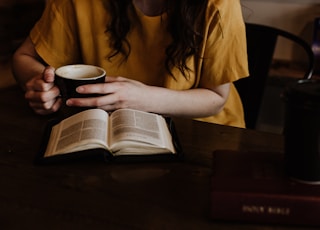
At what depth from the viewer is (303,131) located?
769mm

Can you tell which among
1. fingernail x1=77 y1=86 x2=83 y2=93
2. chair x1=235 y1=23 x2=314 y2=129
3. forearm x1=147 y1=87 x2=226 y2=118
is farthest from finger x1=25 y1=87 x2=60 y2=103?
chair x1=235 y1=23 x2=314 y2=129

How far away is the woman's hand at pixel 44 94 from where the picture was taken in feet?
3.72

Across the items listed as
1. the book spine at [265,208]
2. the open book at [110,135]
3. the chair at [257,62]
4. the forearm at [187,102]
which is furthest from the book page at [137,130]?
the chair at [257,62]

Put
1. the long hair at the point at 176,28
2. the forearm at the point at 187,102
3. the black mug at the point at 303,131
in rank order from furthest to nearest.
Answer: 1. the long hair at the point at 176,28
2. the forearm at the point at 187,102
3. the black mug at the point at 303,131

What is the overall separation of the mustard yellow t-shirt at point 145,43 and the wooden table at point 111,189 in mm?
299

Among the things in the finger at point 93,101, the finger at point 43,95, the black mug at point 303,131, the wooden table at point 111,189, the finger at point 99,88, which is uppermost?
the black mug at point 303,131

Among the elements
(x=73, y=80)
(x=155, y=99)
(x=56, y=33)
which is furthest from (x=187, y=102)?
(x=56, y=33)

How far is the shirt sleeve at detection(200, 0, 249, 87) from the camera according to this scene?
51.9 inches

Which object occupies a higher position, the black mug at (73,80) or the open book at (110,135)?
the black mug at (73,80)

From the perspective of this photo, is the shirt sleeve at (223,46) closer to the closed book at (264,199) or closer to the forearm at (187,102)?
the forearm at (187,102)

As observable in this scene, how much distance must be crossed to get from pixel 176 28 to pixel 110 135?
1.48 ft

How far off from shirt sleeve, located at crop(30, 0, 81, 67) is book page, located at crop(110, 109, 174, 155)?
0.41 metres

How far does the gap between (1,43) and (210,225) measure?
1.65 metres

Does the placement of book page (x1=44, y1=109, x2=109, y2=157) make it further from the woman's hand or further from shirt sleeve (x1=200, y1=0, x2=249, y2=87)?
shirt sleeve (x1=200, y1=0, x2=249, y2=87)
